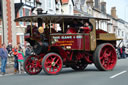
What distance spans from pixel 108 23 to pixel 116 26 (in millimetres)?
8185

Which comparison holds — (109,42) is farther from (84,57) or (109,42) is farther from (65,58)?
(65,58)

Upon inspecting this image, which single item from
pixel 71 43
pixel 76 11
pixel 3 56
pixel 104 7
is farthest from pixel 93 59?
pixel 104 7

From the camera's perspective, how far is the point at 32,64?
13.5 meters

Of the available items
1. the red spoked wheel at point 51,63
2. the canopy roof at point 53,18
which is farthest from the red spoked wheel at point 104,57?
the red spoked wheel at point 51,63

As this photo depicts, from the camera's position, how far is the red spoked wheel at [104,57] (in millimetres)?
14062

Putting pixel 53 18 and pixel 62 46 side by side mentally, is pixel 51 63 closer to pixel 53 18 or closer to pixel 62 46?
pixel 62 46

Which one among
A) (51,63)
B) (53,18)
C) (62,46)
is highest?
(53,18)

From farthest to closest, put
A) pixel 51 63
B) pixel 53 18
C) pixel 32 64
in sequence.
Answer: pixel 53 18
pixel 32 64
pixel 51 63

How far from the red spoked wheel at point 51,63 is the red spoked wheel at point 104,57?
1912mm

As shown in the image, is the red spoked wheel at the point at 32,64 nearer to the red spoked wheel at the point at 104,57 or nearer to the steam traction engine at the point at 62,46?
the steam traction engine at the point at 62,46

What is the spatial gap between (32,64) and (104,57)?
134 inches

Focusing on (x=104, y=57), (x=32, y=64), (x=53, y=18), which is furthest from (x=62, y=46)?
(x=104, y=57)

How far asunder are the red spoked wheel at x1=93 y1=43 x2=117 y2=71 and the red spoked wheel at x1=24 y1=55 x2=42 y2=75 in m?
2.59

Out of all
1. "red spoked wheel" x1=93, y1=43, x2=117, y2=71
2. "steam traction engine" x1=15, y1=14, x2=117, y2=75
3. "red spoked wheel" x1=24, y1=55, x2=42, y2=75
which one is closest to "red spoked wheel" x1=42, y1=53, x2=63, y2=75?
"steam traction engine" x1=15, y1=14, x2=117, y2=75
